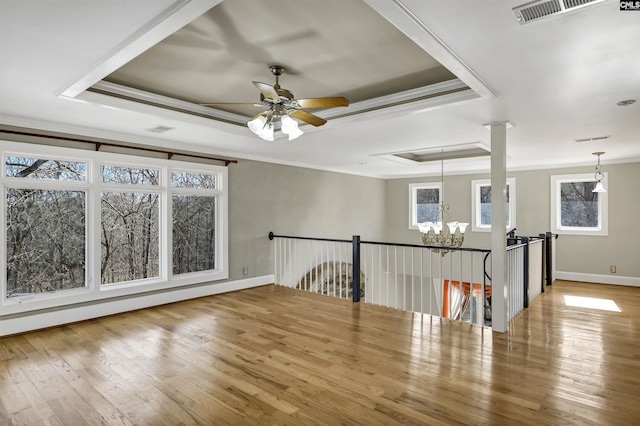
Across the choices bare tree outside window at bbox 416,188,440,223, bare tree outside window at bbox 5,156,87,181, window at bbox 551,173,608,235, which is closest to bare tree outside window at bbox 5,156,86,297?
bare tree outside window at bbox 5,156,87,181

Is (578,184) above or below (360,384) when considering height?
above

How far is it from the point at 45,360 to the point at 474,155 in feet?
23.7

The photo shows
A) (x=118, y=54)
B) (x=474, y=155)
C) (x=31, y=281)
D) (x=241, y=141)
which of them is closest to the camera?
(x=118, y=54)

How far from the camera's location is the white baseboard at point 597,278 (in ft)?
22.5

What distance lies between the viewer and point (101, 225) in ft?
15.7

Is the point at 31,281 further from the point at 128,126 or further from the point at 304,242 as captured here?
the point at 304,242

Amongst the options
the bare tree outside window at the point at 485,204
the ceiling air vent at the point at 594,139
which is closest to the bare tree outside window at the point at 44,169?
the ceiling air vent at the point at 594,139

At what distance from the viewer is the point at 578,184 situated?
24.6 ft

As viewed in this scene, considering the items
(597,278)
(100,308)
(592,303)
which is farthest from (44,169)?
(597,278)

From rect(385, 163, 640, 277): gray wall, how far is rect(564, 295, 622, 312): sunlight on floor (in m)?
1.83

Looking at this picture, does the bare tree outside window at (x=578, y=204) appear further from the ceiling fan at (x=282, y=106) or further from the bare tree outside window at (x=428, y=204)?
the ceiling fan at (x=282, y=106)

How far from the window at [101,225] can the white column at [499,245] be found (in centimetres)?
418

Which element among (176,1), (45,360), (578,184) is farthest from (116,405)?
(578,184)

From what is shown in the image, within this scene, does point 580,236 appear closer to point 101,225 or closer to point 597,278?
point 597,278
